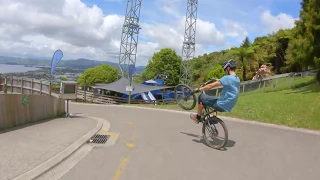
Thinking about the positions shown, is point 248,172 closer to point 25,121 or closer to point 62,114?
point 25,121

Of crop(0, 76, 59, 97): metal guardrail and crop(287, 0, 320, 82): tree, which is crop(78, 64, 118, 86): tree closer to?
crop(0, 76, 59, 97): metal guardrail

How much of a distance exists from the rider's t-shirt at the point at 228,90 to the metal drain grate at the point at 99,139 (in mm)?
3315

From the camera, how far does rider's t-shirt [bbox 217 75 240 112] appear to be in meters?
6.98

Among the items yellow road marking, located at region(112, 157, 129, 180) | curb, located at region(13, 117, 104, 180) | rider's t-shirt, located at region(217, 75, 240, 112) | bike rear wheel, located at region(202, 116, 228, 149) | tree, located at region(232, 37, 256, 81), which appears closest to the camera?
curb, located at region(13, 117, 104, 180)

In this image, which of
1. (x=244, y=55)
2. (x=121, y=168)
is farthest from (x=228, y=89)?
(x=244, y=55)

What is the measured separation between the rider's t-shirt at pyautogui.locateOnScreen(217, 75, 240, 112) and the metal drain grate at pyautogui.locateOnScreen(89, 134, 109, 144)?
332 cm

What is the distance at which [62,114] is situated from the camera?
1371 centimetres

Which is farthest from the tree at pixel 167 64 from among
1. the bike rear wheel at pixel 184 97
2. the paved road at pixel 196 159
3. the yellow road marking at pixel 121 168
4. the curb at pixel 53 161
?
the yellow road marking at pixel 121 168

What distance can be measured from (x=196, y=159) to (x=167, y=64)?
67055mm

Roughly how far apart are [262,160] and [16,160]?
5162 mm

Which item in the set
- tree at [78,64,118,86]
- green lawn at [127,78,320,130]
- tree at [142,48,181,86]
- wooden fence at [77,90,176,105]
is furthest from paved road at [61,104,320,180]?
tree at [78,64,118,86]

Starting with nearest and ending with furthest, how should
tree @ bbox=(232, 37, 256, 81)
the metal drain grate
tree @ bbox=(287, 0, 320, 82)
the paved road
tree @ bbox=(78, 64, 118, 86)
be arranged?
the paved road, the metal drain grate, tree @ bbox=(287, 0, 320, 82), tree @ bbox=(232, 37, 256, 81), tree @ bbox=(78, 64, 118, 86)

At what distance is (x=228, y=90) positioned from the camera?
7.10 metres

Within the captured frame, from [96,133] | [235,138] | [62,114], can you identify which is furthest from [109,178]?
[62,114]
